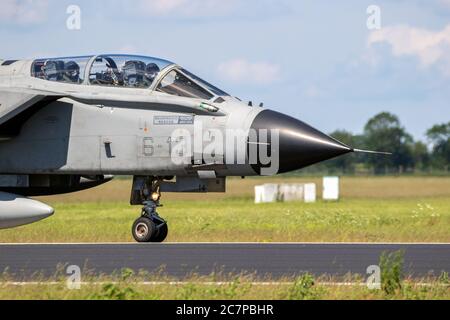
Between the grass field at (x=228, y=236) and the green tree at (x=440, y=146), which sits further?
the green tree at (x=440, y=146)

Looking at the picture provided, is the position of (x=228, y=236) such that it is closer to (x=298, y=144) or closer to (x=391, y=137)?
(x=298, y=144)

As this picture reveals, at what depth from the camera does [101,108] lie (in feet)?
59.8

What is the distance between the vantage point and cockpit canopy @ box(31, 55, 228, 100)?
715 inches

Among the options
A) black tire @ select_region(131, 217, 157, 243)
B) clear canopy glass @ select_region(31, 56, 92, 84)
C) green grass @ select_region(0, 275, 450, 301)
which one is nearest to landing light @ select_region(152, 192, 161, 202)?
black tire @ select_region(131, 217, 157, 243)

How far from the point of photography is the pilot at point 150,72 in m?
18.2

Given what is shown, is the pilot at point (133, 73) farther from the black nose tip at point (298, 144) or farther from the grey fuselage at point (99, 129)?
the black nose tip at point (298, 144)

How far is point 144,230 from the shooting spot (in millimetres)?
18922

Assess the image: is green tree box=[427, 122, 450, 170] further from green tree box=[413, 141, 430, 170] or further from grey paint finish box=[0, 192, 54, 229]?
grey paint finish box=[0, 192, 54, 229]

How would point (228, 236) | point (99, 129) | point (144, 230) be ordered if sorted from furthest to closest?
point (228, 236)
point (144, 230)
point (99, 129)

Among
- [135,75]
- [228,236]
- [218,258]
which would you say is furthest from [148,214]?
[228,236]

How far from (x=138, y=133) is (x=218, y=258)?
109 inches

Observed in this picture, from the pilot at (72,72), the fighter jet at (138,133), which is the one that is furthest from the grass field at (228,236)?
the pilot at (72,72)

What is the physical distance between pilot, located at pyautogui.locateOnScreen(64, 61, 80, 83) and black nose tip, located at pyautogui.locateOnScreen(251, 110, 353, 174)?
3.47 meters
